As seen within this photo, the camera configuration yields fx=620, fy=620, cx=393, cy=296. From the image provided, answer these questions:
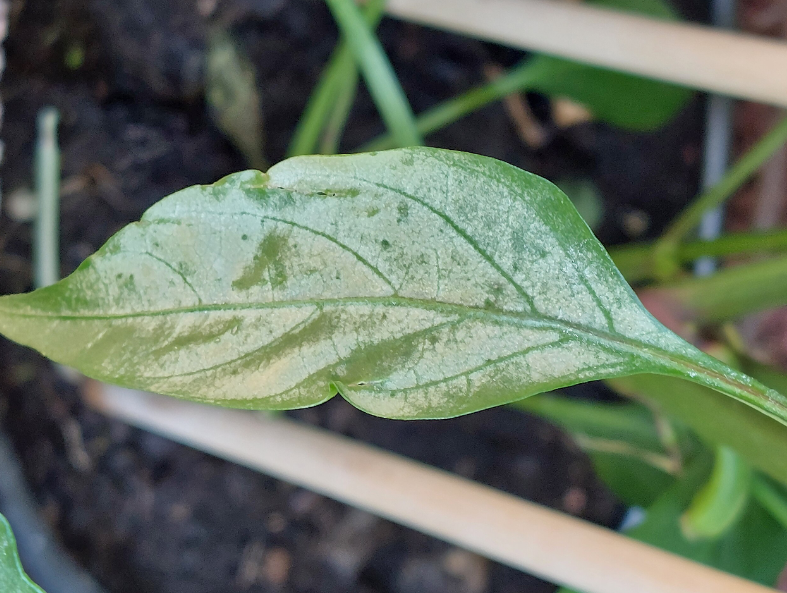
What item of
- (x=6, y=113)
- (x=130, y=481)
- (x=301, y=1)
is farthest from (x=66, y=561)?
(x=301, y=1)

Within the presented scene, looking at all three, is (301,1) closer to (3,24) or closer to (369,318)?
(3,24)

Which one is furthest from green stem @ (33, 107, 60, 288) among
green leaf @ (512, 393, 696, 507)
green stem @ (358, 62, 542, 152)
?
green leaf @ (512, 393, 696, 507)

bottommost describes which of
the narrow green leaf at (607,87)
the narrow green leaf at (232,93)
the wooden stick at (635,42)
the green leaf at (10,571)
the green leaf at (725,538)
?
the green leaf at (10,571)

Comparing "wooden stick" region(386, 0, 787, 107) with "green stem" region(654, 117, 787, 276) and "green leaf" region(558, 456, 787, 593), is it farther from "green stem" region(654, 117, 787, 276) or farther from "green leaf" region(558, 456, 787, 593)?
"green leaf" region(558, 456, 787, 593)

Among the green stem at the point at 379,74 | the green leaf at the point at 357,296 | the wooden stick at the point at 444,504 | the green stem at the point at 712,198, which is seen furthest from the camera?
the green stem at the point at 712,198

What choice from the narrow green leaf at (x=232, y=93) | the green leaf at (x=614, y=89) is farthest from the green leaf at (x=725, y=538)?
the narrow green leaf at (x=232, y=93)

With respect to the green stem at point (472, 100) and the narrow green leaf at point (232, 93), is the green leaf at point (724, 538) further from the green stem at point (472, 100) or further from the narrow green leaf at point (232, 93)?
the narrow green leaf at point (232, 93)

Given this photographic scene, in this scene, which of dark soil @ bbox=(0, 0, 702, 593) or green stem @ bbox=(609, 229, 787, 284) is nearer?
green stem @ bbox=(609, 229, 787, 284)

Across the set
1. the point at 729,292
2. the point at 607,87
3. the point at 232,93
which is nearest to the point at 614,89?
the point at 607,87
